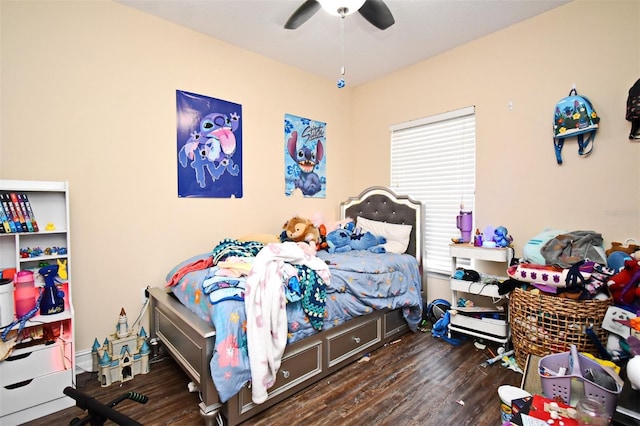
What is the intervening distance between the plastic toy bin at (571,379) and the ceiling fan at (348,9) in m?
2.40

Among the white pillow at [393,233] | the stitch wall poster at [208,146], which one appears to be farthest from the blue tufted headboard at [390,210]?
the stitch wall poster at [208,146]

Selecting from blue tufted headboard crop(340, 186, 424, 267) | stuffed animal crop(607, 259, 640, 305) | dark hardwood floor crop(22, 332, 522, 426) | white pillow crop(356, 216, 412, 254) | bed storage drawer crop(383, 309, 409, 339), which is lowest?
dark hardwood floor crop(22, 332, 522, 426)

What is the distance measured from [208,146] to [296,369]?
6.87 ft

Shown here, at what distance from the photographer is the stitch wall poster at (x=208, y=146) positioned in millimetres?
2807

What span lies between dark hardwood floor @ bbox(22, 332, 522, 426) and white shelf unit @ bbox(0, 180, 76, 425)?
125 millimetres

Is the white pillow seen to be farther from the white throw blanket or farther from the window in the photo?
the white throw blanket

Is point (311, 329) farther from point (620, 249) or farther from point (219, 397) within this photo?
point (620, 249)

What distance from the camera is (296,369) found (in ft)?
6.68

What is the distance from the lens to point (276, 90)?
3.48 metres

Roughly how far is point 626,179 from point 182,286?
10.9ft

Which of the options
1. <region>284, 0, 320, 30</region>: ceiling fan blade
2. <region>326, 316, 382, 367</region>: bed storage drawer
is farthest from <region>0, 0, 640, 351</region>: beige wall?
<region>326, 316, 382, 367</region>: bed storage drawer

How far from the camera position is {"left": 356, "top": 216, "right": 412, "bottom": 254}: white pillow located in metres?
3.27

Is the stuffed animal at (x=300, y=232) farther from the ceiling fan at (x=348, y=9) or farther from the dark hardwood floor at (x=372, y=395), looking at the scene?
the ceiling fan at (x=348, y=9)

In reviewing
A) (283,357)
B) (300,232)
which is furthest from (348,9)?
(283,357)
